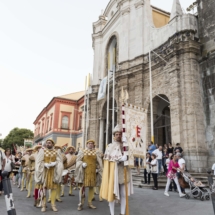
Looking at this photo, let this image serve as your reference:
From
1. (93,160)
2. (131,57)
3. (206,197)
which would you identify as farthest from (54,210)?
(131,57)

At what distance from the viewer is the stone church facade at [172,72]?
11.9 m

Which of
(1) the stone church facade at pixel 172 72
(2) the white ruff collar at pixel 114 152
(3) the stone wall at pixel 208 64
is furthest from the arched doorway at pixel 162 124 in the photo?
(2) the white ruff collar at pixel 114 152

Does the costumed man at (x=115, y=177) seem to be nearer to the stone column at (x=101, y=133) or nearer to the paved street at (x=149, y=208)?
the paved street at (x=149, y=208)

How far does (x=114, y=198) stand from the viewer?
454 cm

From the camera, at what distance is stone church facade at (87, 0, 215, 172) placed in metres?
11.9

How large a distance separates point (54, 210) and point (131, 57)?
14598 mm

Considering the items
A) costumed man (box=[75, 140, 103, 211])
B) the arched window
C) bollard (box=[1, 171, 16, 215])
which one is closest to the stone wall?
costumed man (box=[75, 140, 103, 211])

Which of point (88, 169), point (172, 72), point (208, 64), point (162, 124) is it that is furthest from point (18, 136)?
point (88, 169)

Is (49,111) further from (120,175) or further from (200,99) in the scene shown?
(120,175)

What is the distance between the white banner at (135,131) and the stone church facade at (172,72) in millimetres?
7307

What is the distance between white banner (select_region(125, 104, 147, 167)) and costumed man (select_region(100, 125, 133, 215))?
278 millimetres

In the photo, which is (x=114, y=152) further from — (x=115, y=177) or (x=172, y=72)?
(x=172, y=72)

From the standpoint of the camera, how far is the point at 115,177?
457 cm

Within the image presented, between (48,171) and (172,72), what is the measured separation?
1018cm
